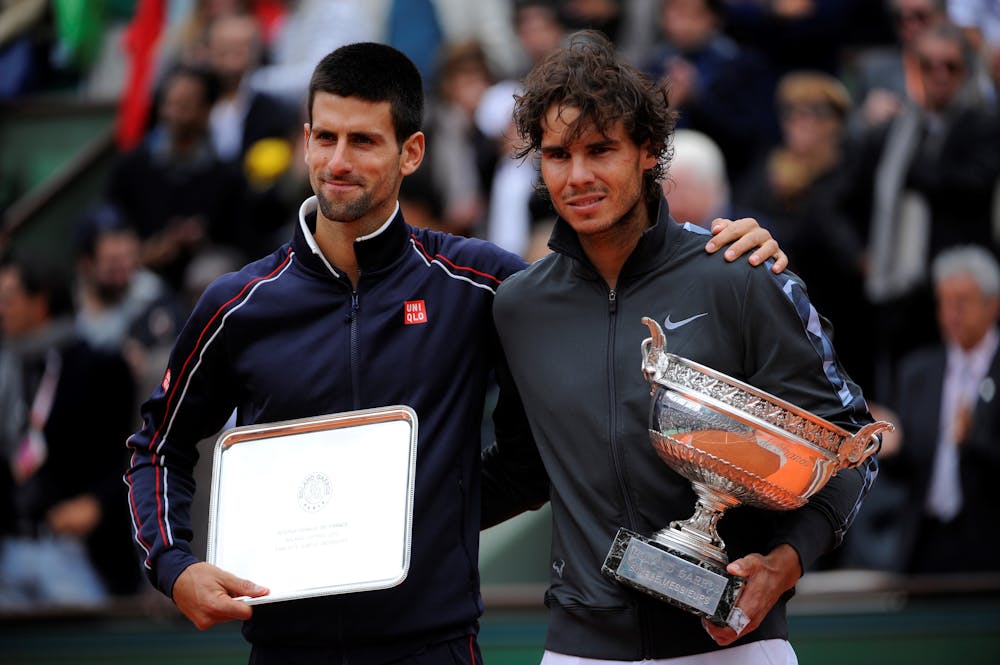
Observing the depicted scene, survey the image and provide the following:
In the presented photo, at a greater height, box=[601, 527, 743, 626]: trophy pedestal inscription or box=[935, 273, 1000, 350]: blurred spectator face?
box=[935, 273, 1000, 350]: blurred spectator face

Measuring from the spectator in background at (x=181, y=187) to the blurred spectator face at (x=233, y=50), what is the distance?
95 millimetres

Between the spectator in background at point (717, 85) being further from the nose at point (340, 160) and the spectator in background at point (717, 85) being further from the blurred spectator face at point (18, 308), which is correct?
the nose at point (340, 160)

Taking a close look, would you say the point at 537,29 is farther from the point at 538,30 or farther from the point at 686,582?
the point at 686,582

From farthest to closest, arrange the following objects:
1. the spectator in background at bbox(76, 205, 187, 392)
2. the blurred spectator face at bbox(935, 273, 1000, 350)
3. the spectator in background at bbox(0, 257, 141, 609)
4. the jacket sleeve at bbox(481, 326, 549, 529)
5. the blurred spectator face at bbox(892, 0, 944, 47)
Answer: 1. the spectator in background at bbox(76, 205, 187, 392)
2. the blurred spectator face at bbox(892, 0, 944, 47)
3. the spectator in background at bbox(0, 257, 141, 609)
4. the blurred spectator face at bbox(935, 273, 1000, 350)
5. the jacket sleeve at bbox(481, 326, 549, 529)

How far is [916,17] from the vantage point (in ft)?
24.5

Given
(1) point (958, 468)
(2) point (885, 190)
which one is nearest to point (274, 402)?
(1) point (958, 468)

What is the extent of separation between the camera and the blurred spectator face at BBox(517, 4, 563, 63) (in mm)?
8312

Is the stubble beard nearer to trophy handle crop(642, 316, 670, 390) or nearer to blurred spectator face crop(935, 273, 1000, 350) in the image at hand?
trophy handle crop(642, 316, 670, 390)

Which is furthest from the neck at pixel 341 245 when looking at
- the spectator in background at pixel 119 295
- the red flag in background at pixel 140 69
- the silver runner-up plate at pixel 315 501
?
the red flag in background at pixel 140 69

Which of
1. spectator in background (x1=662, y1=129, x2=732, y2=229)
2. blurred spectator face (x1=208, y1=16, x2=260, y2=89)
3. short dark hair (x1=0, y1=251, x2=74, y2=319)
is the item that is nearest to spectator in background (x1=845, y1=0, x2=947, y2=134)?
spectator in background (x1=662, y1=129, x2=732, y2=229)

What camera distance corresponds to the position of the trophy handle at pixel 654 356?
3184 mm

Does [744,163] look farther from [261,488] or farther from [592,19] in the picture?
[261,488]

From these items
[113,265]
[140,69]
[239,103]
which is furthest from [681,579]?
[140,69]

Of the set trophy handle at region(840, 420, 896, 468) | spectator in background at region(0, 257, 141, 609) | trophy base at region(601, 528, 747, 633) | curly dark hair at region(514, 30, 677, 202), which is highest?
curly dark hair at region(514, 30, 677, 202)
